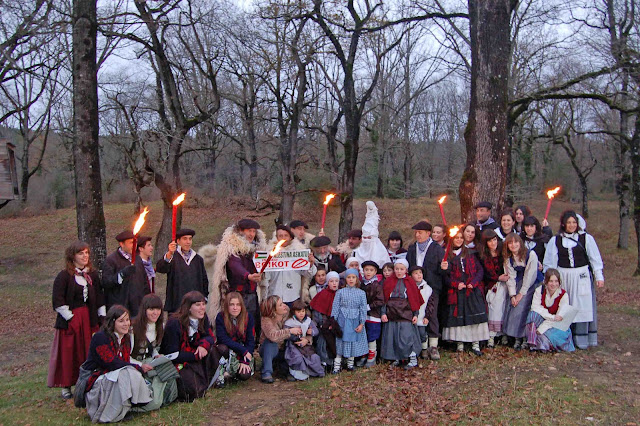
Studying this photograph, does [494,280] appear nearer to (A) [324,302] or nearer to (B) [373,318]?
(B) [373,318]

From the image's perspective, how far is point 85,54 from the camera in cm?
856

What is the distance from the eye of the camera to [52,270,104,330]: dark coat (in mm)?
5480

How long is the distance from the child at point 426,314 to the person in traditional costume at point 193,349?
266cm

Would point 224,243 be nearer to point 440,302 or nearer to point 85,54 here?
point 440,302

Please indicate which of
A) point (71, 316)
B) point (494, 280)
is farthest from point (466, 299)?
point (71, 316)

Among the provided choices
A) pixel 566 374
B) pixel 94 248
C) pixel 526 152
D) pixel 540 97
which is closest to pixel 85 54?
pixel 94 248

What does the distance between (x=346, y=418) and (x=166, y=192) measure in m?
12.8

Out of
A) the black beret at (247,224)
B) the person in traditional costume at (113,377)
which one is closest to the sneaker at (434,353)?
the black beret at (247,224)

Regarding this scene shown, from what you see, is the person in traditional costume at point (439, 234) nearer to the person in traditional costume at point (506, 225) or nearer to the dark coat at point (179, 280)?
the person in traditional costume at point (506, 225)

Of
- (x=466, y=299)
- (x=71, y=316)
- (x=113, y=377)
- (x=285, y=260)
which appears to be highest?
(x=285, y=260)

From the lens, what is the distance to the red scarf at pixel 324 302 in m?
6.60

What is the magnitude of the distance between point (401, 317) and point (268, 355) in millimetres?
1745

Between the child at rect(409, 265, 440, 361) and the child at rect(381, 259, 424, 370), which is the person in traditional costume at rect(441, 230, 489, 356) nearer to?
the child at rect(409, 265, 440, 361)

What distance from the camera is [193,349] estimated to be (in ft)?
18.6
